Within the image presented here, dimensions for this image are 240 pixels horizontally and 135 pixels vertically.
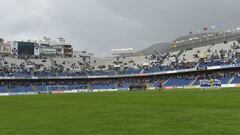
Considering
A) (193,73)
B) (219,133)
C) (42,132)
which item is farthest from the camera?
(193,73)

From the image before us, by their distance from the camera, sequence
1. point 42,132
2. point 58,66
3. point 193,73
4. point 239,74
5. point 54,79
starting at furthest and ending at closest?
1. point 58,66
2. point 54,79
3. point 193,73
4. point 239,74
5. point 42,132

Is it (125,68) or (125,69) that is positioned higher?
(125,68)

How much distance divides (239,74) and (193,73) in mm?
20382

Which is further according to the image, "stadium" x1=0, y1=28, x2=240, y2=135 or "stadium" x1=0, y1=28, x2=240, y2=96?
"stadium" x1=0, y1=28, x2=240, y2=96

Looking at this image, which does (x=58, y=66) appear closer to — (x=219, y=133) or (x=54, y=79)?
(x=54, y=79)

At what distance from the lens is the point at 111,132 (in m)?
16.0

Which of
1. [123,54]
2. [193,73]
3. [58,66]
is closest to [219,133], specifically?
[193,73]

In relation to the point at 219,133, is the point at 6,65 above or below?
above

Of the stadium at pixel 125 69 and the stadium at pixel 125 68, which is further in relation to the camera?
the stadium at pixel 125 68

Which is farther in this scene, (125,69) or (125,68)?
(125,68)

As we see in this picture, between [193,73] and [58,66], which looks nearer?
[193,73]

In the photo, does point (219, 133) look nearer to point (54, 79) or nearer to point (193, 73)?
point (193, 73)

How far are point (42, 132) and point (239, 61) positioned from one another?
3209 inches

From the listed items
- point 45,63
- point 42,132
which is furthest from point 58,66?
point 42,132
